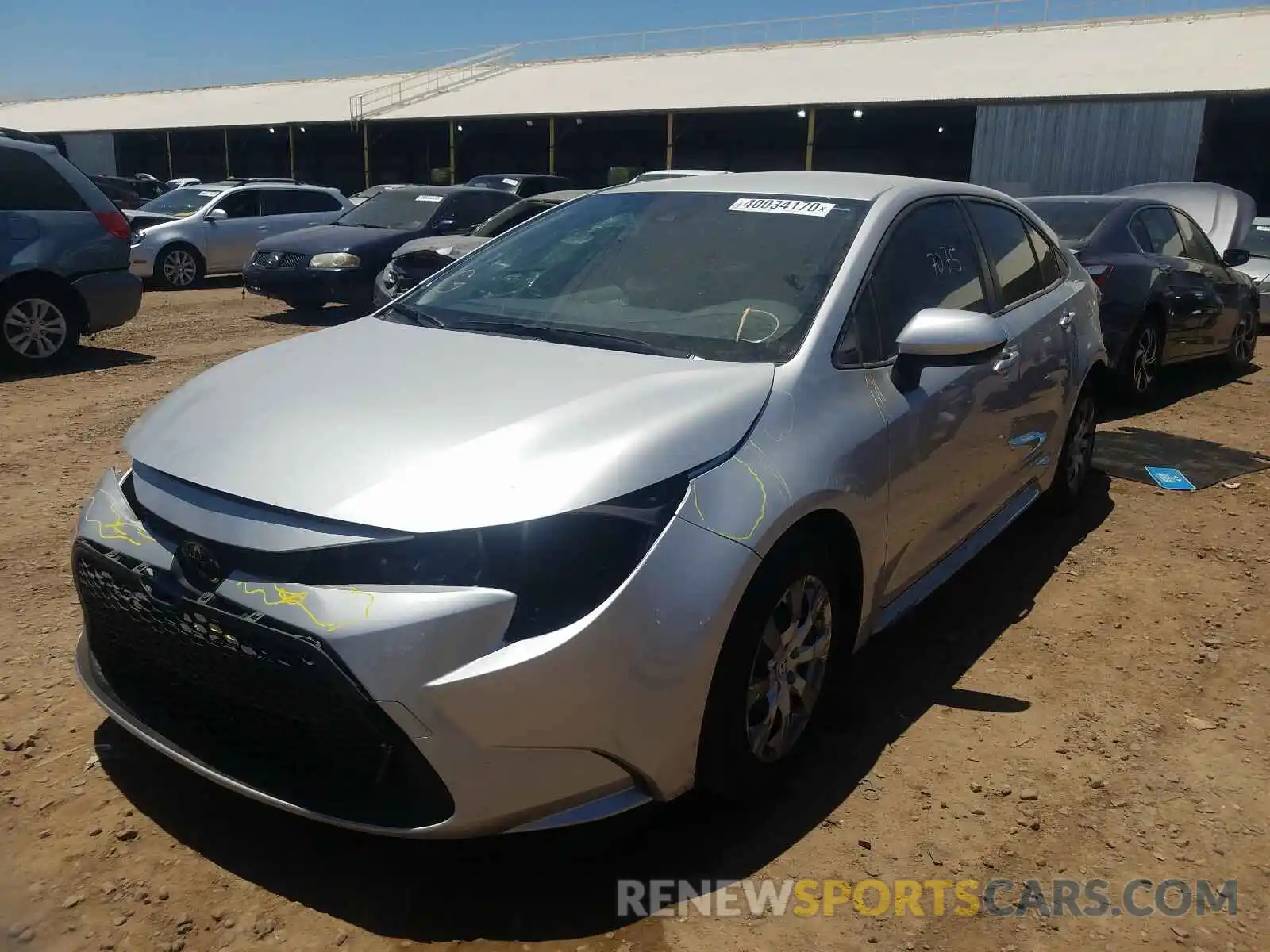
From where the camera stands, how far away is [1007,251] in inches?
168

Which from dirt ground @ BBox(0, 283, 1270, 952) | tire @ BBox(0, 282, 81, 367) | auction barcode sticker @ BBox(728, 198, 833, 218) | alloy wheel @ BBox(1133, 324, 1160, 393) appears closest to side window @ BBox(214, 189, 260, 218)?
tire @ BBox(0, 282, 81, 367)

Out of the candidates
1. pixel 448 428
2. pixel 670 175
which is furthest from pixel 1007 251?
pixel 670 175

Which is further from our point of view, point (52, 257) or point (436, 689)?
point (52, 257)

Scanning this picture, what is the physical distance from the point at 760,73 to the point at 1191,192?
21.4 m

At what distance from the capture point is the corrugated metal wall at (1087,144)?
2167 cm

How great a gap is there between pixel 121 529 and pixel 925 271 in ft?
8.50

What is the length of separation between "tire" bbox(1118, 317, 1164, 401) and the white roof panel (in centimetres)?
1648

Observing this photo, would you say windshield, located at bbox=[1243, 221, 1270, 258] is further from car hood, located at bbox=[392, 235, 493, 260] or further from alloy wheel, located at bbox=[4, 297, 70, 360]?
alloy wheel, located at bbox=[4, 297, 70, 360]

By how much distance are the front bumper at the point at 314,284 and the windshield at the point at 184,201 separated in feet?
15.1

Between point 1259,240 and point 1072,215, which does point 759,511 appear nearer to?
point 1072,215

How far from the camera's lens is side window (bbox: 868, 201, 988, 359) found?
126 inches

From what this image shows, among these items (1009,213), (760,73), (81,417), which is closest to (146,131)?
(760,73)

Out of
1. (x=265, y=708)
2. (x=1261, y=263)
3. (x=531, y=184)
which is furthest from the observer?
(x=531, y=184)

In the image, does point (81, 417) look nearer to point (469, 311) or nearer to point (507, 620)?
point (469, 311)
